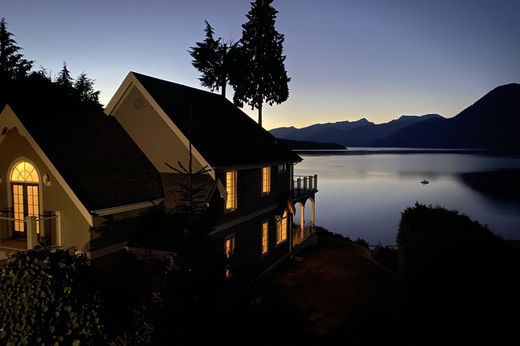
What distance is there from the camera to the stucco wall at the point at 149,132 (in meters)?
16.5

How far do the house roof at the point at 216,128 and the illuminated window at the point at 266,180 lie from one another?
672 millimetres

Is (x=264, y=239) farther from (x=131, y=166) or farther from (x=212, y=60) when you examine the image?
(x=212, y=60)

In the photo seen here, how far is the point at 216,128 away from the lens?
64.8 feet

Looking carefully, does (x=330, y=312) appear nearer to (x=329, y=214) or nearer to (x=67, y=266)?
(x=67, y=266)

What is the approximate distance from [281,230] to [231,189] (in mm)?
7435

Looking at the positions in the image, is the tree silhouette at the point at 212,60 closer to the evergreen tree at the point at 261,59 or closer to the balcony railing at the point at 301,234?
the evergreen tree at the point at 261,59

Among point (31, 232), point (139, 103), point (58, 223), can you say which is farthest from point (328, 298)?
point (31, 232)

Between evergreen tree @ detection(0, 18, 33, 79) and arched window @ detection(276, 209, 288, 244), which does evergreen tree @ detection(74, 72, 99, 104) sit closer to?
evergreen tree @ detection(0, 18, 33, 79)

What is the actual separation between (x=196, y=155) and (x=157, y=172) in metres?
2.22

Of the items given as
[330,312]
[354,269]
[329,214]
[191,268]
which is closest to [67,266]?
[191,268]

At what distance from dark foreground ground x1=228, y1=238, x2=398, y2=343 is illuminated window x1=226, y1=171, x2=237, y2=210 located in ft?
14.3

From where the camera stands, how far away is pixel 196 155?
1584 cm

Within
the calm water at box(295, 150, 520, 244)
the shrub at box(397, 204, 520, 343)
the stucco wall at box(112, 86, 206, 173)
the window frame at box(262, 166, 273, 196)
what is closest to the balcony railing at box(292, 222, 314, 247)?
the window frame at box(262, 166, 273, 196)

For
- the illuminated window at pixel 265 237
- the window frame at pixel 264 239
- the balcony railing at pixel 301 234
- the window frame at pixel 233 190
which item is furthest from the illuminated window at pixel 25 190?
the balcony railing at pixel 301 234
